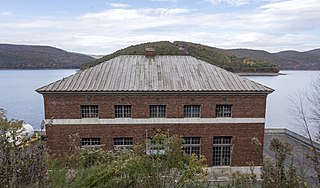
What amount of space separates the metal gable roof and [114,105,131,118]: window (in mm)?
1099

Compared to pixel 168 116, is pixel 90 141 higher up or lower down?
lower down

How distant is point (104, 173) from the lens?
5.81m

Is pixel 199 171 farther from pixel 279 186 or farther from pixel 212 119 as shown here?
pixel 212 119

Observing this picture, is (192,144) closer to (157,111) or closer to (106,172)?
(157,111)

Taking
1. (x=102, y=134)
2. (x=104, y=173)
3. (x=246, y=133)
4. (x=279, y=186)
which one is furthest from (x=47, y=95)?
(x=279, y=186)

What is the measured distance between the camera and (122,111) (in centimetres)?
1872

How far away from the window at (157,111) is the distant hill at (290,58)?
54.0m

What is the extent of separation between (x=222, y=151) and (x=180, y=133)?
9.54 ft

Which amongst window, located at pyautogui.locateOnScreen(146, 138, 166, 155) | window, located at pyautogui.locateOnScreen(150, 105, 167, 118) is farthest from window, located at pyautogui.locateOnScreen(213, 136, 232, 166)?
window, located at pyautogui.locateOnScreen(146, 138, 166, 155)

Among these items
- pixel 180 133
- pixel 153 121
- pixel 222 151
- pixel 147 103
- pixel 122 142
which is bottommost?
pixel 222 151

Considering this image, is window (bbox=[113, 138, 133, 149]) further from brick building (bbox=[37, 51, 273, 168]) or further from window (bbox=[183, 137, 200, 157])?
window (bbox=[183, 137, 200, 157])

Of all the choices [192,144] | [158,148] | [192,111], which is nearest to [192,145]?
[192,144]

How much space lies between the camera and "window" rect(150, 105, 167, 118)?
61.8 feet

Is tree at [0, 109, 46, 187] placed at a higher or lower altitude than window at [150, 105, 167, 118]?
higher
